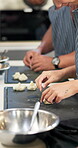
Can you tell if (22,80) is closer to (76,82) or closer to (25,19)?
(76,82)

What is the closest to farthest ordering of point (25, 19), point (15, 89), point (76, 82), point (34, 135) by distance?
1. point (34, 135)
2. point (76, 82)
3. point (15, 89)
4. point (25, 19)

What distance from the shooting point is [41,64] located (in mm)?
2832

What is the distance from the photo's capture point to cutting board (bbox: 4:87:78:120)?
6.00ft

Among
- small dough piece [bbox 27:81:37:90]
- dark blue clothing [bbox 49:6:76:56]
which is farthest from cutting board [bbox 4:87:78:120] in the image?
dark blue clothing [bbox 49:6:76:56]

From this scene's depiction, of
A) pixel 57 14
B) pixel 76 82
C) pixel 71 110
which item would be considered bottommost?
pixel 71 110

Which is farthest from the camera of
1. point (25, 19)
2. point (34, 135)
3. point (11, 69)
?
point (25, 19)

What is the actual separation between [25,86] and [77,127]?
72cm

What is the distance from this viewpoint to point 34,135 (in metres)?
1.40

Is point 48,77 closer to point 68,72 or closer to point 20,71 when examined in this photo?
point 68,72

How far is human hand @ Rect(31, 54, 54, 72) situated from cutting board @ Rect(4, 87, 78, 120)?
0.58 metres

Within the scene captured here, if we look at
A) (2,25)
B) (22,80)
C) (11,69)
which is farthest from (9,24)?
(22,80)

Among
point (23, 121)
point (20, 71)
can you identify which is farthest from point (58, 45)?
point (23, 121)

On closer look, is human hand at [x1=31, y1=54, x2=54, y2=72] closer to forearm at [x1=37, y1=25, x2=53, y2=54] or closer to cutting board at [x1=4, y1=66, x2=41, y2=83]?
cutting board at [x1=4, y1=66, x2=41, y2=83]

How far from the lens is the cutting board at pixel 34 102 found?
1.83m
